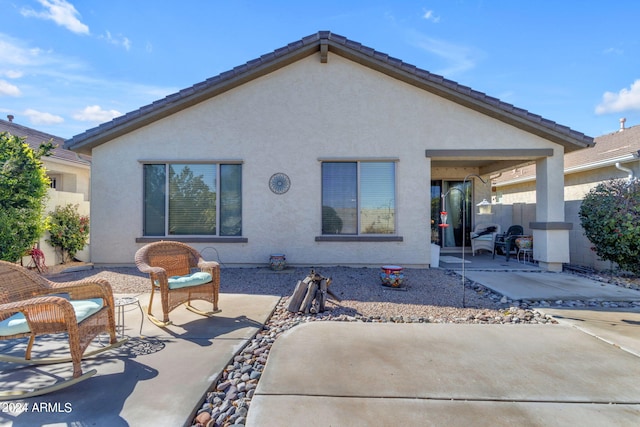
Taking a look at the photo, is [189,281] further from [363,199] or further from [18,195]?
[18,195]

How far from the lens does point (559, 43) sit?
33.0 feet

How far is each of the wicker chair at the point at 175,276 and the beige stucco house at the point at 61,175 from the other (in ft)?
23.8

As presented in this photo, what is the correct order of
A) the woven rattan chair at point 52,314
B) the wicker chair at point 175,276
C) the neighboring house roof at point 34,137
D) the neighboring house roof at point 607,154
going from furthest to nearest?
the neighboring house roof at point 34,137
the neighboring house roof at point 607,154
the wicker chair at point 175,276
the woven rattan chair at point 52,314

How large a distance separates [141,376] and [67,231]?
929 centimetres

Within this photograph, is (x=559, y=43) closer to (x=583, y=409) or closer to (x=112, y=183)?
(x=583, y=409)

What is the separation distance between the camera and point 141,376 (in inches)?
118

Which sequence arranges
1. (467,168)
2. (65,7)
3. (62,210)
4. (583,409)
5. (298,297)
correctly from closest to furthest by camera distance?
1. (583,409)
2. (298,297)
3. (65,7)
4. (62,210)
5. (467,168)

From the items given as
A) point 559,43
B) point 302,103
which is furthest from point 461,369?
point 559,43

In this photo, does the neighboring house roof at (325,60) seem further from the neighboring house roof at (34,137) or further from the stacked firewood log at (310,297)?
the stacked firewood log at (310,297)

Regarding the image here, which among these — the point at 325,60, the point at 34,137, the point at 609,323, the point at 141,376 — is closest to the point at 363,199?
the point at 325,60

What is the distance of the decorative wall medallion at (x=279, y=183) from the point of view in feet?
27.1

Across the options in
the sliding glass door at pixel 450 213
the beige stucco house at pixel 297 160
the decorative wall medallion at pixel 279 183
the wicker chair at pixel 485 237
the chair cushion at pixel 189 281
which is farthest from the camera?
the sliding glass door at pixel 450 213

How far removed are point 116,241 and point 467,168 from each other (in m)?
11.6

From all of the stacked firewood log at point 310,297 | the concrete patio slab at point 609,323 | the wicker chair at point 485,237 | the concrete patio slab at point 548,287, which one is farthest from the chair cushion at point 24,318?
the wicker chair at point 485,237
